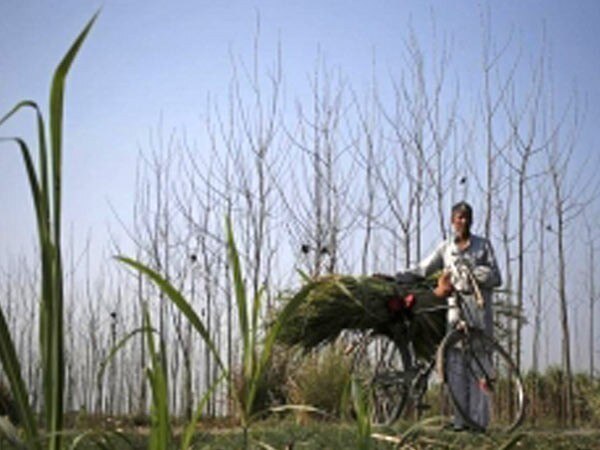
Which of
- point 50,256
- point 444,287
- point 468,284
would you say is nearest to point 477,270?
point 468,284

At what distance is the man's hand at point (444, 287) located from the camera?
648 cm

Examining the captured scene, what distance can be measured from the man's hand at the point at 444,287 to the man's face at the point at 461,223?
0.35m

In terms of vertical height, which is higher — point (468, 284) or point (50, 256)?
point (468, 284)

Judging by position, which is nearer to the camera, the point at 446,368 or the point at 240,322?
the point at 240,322

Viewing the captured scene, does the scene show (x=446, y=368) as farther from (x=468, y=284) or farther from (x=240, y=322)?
(x=240, y=322)

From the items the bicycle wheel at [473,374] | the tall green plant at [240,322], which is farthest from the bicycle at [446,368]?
the tall green plant at [240,322]

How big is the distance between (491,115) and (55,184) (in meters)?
10.0

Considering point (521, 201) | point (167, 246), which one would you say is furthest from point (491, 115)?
point (167, 246)

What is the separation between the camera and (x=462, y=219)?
6.64 m

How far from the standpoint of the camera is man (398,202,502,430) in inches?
→ 255

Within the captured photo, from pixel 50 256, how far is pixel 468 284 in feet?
18.2

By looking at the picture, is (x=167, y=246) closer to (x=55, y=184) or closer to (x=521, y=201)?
(x=521, y=201)

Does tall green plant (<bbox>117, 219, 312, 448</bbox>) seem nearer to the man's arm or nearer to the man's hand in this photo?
the man's hand

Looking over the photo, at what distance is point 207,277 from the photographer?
11.5m
